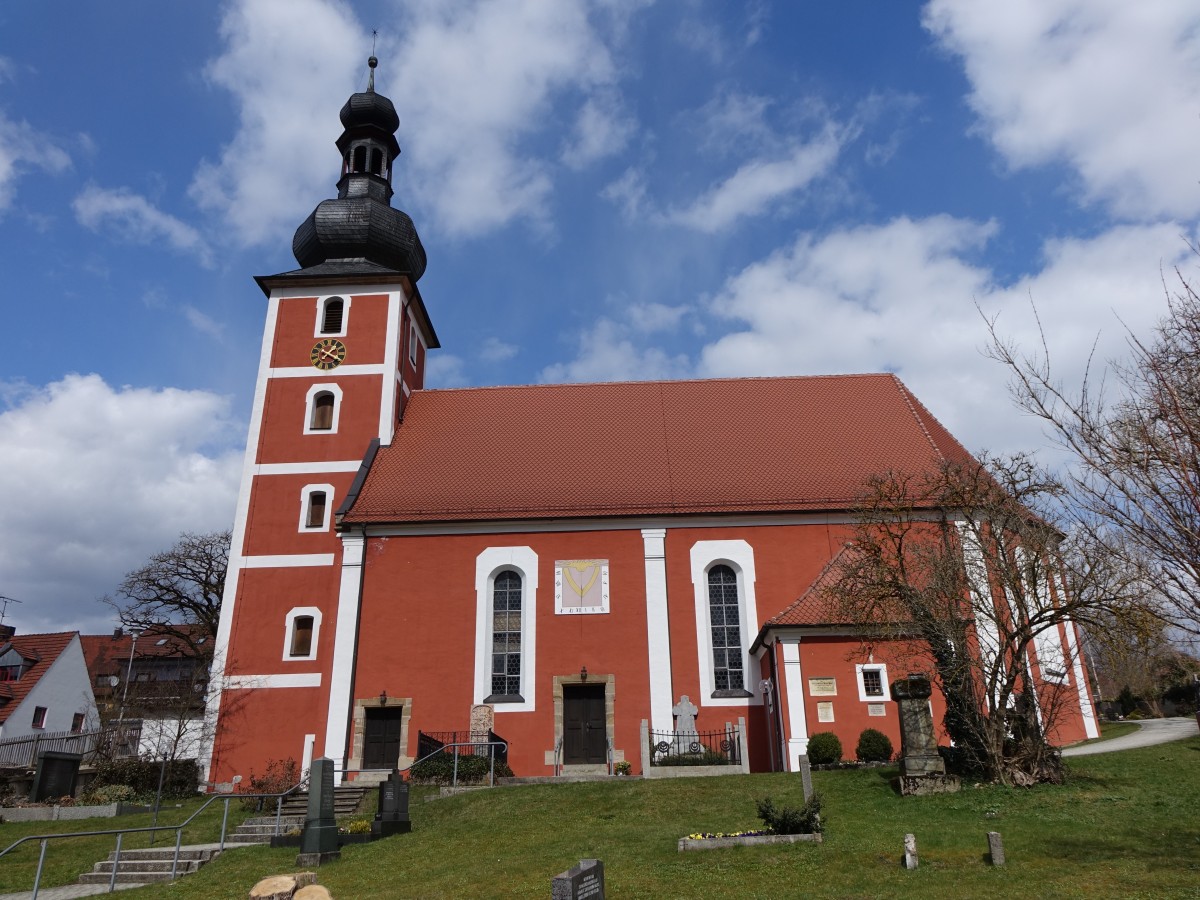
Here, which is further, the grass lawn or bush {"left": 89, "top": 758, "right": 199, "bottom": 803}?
bush {"left": 89, "top": 758, "right": 199, "bottom": 803}

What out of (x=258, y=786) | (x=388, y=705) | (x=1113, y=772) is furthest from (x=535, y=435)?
(x=1113, y=772)

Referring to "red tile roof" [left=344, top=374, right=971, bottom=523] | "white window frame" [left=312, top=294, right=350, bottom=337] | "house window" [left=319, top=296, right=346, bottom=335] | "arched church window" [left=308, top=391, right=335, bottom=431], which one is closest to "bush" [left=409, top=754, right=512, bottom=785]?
"red tile roof" [left=344, top=374, right=971, bottom=523]

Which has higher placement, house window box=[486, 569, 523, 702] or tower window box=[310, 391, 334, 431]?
tower window box=[310, 391, 334, 431]

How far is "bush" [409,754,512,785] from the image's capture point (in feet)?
61.8

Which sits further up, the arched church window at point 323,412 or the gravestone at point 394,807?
the arched church window at point 323,412

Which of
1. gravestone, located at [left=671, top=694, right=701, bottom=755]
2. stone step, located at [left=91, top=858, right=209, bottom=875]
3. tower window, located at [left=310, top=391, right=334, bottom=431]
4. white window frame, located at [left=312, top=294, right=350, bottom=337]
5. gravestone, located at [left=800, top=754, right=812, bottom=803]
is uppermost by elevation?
white window frame, located at [left=312, top=294, right=350, bottom=337]

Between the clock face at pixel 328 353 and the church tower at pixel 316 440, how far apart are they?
0.04 m

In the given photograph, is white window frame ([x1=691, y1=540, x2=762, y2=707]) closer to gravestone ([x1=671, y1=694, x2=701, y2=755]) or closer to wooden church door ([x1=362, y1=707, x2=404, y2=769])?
gravestone ([x1=671, y1=694, x2=701, y2=755])

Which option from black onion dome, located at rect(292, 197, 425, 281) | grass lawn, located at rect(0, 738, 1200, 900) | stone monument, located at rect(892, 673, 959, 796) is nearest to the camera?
grass lawn, located at rect(0, 738, 1200, 900)

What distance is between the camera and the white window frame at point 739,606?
2075 centimetres

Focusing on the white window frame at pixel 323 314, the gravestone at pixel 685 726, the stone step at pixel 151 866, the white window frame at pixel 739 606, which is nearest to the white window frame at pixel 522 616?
the gravestone at pixel 685 726

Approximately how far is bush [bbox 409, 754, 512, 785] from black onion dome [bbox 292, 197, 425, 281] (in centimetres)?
1477

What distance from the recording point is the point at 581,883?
8.05m

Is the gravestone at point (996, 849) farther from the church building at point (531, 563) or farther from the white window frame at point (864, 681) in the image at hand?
the white window frame at point (864, 681)
